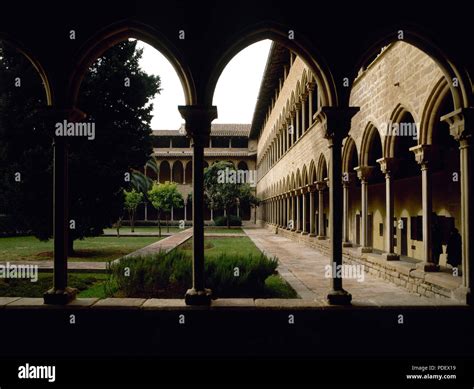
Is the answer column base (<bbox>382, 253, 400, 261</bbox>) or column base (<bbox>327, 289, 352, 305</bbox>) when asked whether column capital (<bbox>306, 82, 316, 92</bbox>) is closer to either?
column base (<bbox>382, 253, 400, 261</bbox>)

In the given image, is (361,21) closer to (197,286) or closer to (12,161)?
(197,286)

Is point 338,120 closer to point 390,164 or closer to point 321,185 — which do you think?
point 390,164

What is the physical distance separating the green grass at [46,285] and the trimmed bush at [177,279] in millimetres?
795

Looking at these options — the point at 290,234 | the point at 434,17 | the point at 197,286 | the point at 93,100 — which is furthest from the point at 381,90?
the point at 290,234

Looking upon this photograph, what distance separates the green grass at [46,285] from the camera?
8.08m

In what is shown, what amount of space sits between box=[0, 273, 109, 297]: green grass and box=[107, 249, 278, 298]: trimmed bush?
2.61ft

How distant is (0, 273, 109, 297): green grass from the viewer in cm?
808

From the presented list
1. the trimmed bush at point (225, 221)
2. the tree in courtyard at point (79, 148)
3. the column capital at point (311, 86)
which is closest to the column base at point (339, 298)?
the tree in courtyard at point (79, 148)

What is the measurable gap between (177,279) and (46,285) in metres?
3.40

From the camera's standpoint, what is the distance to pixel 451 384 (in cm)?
425

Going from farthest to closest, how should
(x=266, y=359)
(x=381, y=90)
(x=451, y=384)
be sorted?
1. (x=381, y=90)
2. (x=266, y=359)
3. (x=451, y=384)

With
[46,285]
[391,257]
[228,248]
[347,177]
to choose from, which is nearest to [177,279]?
[46,285]

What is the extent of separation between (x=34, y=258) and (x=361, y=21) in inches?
485

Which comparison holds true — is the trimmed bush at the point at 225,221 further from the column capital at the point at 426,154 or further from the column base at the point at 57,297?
the column base at the point at 57,297
